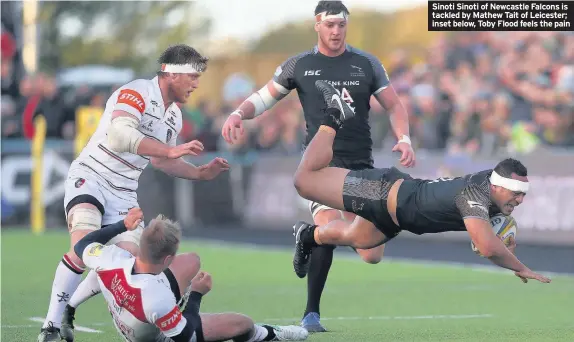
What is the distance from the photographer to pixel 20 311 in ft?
39.5

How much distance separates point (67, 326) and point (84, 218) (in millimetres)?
907

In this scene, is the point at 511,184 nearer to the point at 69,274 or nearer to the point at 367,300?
the point at 69,274

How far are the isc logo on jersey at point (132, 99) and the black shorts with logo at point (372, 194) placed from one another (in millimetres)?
1824

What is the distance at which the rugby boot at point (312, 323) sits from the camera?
10.6 metres

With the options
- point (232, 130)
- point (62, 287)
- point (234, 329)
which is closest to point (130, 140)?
point (62, 287)

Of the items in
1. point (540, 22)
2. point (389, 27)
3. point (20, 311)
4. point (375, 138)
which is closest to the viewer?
point (20, 311)

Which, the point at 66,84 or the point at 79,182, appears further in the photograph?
the point at 66,84

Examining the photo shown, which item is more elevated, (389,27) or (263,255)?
(389,27)

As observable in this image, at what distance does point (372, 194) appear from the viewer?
9961 millimetres

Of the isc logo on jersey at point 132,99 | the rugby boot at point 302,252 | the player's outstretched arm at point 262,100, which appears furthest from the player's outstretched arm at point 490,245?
the player's outstretched arm at point 262,100

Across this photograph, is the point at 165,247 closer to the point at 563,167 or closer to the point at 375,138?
the point at 563,167

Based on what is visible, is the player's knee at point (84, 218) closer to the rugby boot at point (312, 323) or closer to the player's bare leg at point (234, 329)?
the player's bare leg at point (234, 329)

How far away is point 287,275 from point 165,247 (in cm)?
816

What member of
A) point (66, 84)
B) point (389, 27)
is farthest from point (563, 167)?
point (389, 27)
